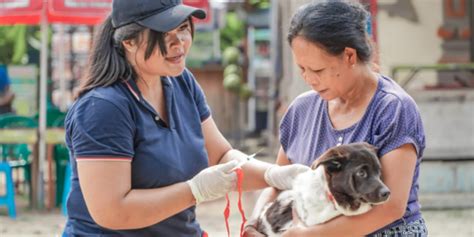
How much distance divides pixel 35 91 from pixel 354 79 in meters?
10.4

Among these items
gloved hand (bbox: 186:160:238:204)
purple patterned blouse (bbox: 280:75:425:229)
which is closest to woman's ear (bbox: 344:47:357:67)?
purple patterned blouse (bbox: 280:75:425:229)

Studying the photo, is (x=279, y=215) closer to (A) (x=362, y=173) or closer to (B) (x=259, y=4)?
(A) (x=362, y=173)

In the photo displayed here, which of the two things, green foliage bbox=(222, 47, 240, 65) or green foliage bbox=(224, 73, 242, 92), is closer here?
green foliage bbox=(224, 73, 242, 92)

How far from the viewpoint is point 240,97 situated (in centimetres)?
1839

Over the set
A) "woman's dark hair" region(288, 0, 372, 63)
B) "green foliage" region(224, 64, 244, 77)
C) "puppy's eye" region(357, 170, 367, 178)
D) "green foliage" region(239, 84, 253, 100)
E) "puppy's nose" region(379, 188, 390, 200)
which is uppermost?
"woman's dark hair" region(288, 0, 372, 63)

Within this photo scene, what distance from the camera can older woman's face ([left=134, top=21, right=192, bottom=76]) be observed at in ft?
10.2

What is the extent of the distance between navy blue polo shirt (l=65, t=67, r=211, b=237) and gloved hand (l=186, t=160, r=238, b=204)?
0.10 metres

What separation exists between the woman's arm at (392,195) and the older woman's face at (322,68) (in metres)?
0.33

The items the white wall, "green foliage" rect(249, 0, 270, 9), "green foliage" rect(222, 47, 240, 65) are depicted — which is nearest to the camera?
the white wall

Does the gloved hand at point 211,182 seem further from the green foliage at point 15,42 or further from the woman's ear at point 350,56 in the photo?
the green foliage at point 15,42

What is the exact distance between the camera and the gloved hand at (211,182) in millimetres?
3074

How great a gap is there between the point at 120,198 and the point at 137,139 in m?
0.22

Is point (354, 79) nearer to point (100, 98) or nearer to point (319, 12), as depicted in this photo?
point (319, 12)

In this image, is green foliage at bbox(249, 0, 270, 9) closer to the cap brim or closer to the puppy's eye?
the cap brim
